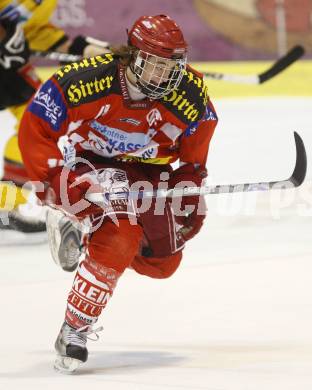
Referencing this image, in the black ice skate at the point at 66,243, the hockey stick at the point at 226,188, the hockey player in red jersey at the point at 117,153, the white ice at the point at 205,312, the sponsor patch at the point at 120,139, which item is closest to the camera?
the white ice at the point at 205,312

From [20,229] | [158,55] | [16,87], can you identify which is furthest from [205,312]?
[16,87]

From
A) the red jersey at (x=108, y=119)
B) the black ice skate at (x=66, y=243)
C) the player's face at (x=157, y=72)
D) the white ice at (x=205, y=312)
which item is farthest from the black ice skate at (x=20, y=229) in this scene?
the player's face at (x=157, y=72)

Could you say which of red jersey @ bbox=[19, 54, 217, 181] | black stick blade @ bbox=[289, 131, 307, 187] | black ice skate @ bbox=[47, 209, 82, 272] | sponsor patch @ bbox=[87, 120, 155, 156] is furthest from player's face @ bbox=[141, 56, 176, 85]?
black ice skate @ bbox=[47, 209, 82, 272]

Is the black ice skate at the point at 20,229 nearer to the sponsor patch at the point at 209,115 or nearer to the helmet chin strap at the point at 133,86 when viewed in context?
the sponsor patch at the point at 209,115

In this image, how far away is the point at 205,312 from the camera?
371 centimetres

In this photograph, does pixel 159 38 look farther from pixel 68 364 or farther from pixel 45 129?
pixel 68 364

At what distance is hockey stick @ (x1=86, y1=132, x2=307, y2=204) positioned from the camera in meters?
3.24

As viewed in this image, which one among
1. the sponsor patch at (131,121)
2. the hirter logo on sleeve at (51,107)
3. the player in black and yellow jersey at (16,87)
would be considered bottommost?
the player in black and yellow jersey at (16,87)

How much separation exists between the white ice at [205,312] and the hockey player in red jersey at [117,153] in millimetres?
184

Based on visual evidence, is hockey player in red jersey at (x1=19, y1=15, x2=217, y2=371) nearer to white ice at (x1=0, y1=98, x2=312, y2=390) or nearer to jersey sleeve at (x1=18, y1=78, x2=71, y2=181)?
jersey sleeve at (x1=18, y1=78, x2=71, y2=181)

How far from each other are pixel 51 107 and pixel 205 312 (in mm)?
873

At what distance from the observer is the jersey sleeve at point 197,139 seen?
11.2 feet

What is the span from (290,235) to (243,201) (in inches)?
23.0

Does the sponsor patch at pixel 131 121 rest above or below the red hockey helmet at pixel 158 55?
below
